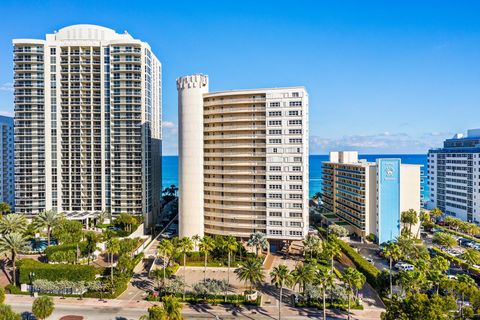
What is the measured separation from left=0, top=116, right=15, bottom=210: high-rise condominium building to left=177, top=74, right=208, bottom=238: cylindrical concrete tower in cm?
9917

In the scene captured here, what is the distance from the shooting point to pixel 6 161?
483ft

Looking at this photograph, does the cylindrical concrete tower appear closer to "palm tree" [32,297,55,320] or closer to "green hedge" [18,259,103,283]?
"green hedge" [18,259,103,283]

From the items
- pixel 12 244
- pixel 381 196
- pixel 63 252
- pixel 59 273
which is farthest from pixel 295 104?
pixel 12 244

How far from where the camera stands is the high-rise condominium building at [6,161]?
144 m

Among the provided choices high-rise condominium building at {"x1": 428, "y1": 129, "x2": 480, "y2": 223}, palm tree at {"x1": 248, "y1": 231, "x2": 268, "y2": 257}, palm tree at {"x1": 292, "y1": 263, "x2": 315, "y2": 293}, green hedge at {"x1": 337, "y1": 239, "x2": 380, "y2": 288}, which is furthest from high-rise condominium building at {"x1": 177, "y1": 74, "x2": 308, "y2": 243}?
high-rise condominium building at {"x1": 428, "y1": 129, "x2": 480, "y2": 223}

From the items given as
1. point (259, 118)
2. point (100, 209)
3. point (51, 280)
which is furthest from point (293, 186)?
point (100, 209)

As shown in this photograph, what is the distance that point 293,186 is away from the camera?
277ft

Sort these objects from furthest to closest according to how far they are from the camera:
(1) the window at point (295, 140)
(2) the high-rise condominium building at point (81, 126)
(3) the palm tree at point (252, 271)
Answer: (2) the high-rise condominium building at point (81, 126), (1) the window at point (295, 140), (3) the palm tree at point (252, 271)

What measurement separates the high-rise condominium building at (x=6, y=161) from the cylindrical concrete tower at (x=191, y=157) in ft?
325

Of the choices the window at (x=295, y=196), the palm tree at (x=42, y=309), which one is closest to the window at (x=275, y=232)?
the window at (x=295, y=196)

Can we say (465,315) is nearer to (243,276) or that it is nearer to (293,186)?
(243,276)

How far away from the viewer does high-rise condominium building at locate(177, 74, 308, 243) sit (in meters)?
84.2

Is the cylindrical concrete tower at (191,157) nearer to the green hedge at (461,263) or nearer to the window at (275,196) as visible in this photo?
the window at (275,196)

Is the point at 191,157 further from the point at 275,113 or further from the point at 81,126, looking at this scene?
the point at 81,126
